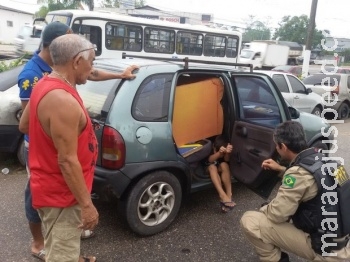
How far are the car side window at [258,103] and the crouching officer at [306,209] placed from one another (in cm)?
131

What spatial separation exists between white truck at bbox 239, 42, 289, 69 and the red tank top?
2336 cm

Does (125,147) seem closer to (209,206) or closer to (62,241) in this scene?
(62,241)

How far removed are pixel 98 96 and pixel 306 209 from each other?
1958mm

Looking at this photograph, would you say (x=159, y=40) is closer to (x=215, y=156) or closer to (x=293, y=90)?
(x=293, y=90)

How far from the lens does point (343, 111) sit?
10.9 m

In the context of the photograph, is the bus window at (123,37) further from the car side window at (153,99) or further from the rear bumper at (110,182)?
the rear bumper at (110,182)

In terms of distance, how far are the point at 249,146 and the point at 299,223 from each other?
1.17 meters

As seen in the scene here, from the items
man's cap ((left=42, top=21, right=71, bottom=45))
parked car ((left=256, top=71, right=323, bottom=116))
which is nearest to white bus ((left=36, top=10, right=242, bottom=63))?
parked car ((left=256, top=71, right=323, bottom=116))

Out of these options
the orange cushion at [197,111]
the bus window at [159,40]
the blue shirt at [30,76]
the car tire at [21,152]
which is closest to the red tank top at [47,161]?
the blue shirt at [30,76]

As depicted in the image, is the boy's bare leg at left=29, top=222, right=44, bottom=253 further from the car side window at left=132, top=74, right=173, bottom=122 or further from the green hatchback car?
the car side window at left=132, top=74, right=173, bottom=122

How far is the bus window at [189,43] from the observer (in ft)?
40.4

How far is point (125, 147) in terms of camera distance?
270 centimetres

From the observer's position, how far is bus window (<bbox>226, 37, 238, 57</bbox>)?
46.5 ft

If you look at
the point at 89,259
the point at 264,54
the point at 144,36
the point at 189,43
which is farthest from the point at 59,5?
the point at 89,259
